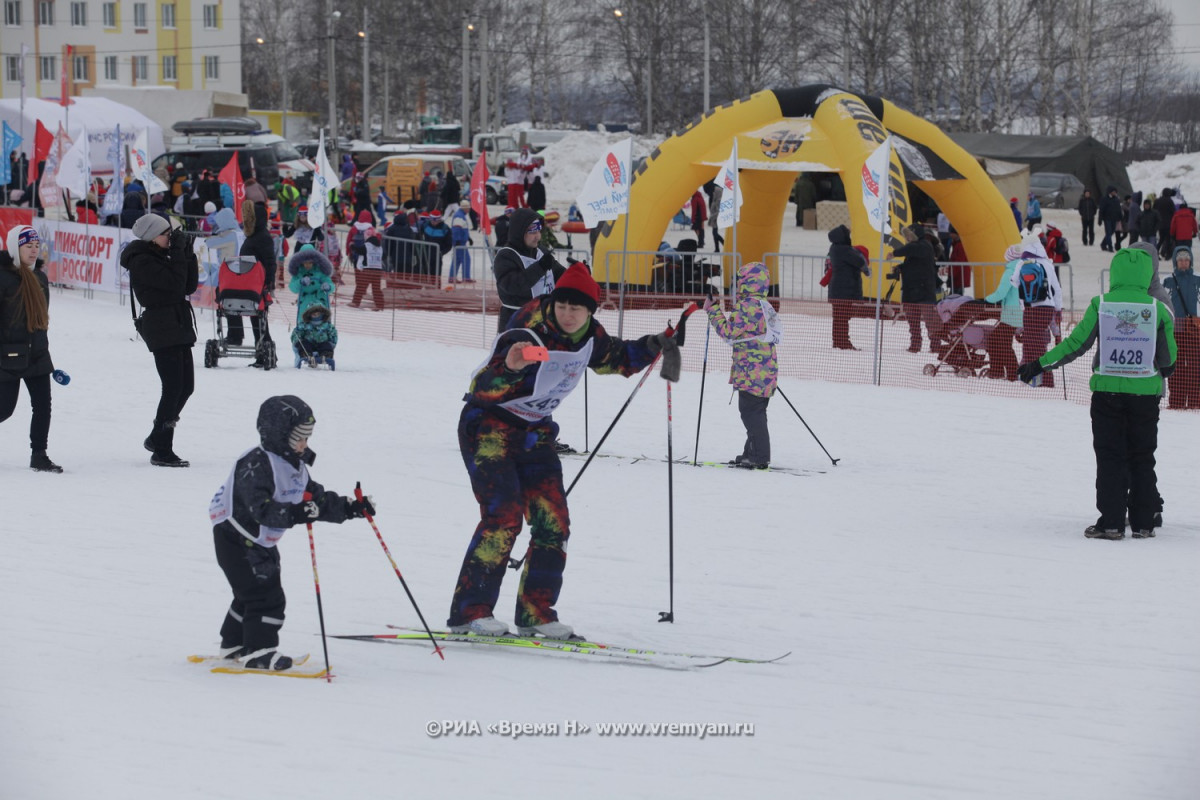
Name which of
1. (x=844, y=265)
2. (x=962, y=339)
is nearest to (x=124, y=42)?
(x=844, y=265)

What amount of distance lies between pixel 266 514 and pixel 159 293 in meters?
4.72

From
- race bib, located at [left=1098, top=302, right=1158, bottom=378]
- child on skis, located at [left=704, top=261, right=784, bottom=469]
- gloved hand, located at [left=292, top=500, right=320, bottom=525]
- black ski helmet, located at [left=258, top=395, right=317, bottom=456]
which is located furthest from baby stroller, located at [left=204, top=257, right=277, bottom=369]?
gloved hand, located at [left=292, top=500, right=320, bottom=525]

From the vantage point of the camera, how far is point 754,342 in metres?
10.5

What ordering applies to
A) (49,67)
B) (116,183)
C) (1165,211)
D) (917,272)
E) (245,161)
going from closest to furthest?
(917,272)
(116,183)
(1165,211)
(245,161)
(49,67)

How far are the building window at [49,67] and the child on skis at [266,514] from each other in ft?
257

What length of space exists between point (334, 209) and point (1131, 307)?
23.5 m

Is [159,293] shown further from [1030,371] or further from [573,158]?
[573,158]

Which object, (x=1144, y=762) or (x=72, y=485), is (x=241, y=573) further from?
(x=72, y=485)

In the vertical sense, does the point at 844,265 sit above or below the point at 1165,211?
below

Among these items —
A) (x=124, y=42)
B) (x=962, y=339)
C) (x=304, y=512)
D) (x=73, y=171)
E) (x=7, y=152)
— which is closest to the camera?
(x=304, y=512)

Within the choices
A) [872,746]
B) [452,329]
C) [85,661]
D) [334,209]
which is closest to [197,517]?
[85,661]

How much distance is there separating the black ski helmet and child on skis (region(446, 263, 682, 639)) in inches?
30.5

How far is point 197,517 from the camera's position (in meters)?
8.52

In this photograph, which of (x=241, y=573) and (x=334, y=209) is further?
(x=334, y=209)
